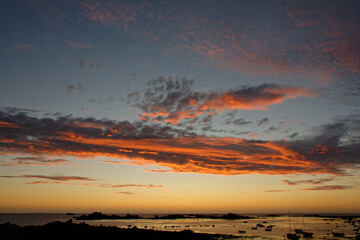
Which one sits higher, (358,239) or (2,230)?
(2,230)

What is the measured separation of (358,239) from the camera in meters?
48.4

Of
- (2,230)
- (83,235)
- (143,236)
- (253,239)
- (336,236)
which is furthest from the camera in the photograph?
(336,236)

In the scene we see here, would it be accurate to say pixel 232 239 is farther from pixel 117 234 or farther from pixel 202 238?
pixel 117 234

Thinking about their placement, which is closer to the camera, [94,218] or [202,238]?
[202,238]

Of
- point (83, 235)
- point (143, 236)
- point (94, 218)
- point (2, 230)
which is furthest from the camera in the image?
point (94, 218)

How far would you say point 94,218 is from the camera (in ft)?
413

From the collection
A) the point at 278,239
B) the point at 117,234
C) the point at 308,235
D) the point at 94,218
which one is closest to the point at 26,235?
the point at 117,234

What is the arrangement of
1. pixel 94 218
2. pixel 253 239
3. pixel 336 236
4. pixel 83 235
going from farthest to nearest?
pixel 94 218
pixel 336 236
pixel 253 239
pixel 83 235

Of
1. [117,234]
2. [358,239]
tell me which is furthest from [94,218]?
[358,239]

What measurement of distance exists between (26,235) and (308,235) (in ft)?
173

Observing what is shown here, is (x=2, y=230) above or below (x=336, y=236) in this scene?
above

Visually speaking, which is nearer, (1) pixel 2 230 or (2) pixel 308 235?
(1) pixel 2 230

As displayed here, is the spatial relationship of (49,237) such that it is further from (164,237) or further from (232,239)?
(232,239)

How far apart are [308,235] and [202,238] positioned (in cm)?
2696
